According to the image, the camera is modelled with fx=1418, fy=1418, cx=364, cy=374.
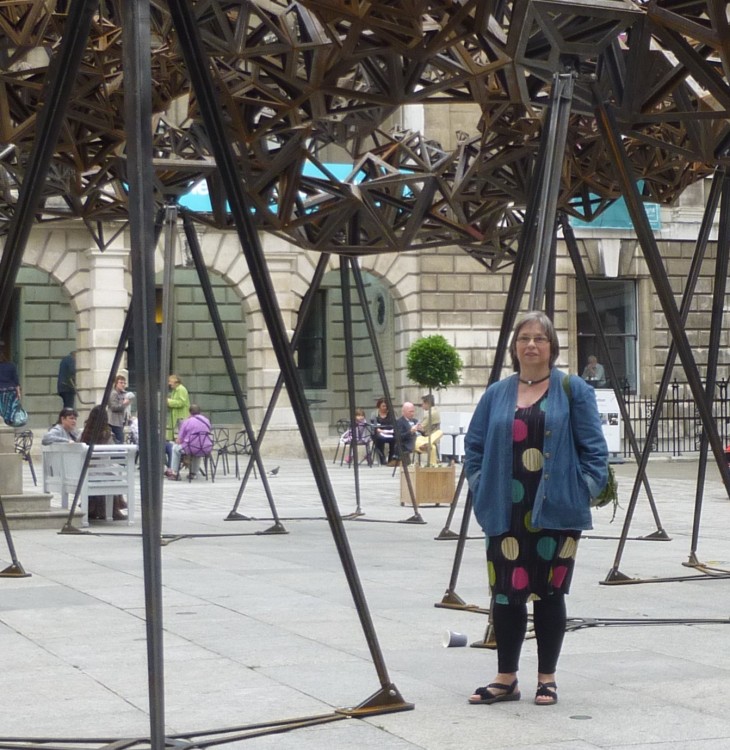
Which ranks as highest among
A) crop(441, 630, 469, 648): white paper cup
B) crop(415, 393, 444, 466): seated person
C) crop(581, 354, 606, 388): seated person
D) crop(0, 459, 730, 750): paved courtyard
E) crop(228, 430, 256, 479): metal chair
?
crop(581, 354, 606, 388): seated person

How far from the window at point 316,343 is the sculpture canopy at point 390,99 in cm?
1984

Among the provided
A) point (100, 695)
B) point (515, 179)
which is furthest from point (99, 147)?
point (100, 695)

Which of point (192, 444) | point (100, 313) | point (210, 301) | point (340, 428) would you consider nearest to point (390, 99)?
point (210, 301)

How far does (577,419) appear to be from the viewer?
225 inches

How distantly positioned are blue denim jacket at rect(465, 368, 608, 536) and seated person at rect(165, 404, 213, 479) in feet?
56.2

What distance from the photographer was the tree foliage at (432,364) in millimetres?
22797

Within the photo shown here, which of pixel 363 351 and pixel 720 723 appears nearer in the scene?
pixel 720 723

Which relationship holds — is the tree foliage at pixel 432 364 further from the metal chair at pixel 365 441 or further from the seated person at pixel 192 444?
the metal chair at pixel 365 441

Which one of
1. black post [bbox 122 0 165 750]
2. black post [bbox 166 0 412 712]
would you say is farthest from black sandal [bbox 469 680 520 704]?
black post [bbox 122 0 165 750]

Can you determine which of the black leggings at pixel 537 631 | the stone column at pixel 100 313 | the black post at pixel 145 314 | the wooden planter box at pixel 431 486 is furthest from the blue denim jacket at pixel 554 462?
the stone column at pixel 100 313

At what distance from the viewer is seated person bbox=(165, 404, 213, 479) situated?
A: 894 inches

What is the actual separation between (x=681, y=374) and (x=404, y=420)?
8.69 metres

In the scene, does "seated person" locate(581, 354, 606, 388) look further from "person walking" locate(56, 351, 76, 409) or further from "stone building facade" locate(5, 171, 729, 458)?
"person walking" locate(56, 351, 76, 409)

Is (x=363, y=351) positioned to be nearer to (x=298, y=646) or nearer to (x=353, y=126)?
(x=353, y=126)
